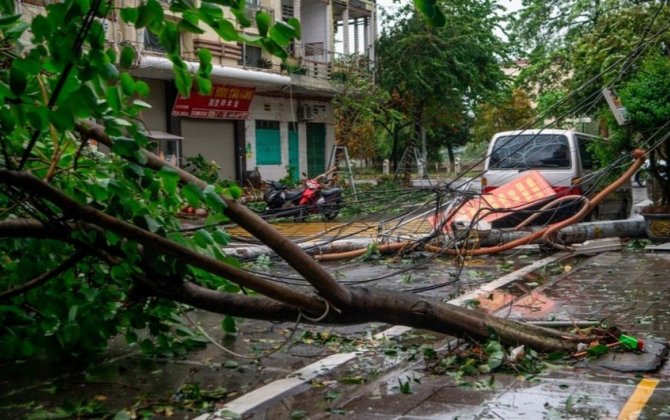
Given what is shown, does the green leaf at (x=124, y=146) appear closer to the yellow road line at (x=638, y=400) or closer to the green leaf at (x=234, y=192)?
the green leaf at (x=234, y=192)

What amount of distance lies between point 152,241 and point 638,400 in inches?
128

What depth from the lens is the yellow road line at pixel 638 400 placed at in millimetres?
4680

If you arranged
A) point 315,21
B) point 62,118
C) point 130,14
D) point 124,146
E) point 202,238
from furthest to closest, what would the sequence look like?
point 315,21
point 202,238
point 124,146
point 130,14
point 62,118

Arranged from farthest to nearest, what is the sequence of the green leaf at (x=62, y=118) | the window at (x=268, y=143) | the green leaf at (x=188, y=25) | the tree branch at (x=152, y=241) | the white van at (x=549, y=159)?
1. the window at (x=268, y=143)
2. the white van at (x=549, y=159)
3. the tree branch at (x=152, y=241)
4. the green leaf at (x=188, y=25)
5. the green leaf at (x=62, y=118)

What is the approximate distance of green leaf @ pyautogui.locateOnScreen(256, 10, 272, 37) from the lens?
3.99m

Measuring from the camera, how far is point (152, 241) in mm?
4793

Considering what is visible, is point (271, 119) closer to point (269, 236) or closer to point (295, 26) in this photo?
point (269, 236)

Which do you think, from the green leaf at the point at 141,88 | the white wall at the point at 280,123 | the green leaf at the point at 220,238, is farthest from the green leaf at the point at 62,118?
the white wall at the point at 280,123

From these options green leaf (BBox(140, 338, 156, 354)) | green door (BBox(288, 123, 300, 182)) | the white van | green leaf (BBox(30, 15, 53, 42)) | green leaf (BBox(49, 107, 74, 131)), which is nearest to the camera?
green leaf (BBox(30, 15, 53, 42))

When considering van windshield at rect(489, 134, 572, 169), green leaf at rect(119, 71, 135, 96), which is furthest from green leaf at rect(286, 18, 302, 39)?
van windshield at rect(489, 134, 572, 169)

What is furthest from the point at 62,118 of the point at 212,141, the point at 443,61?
the point at 443,61

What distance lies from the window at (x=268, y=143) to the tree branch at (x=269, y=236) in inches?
897

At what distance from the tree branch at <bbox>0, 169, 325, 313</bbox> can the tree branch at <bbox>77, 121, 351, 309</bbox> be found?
157 millimetres

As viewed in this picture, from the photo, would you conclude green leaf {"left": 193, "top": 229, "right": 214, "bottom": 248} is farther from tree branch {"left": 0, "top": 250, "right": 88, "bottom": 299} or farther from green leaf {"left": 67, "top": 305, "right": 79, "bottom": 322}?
green leaf {"left": 67, "top": 305, "right": 79, "bottom": 322}
